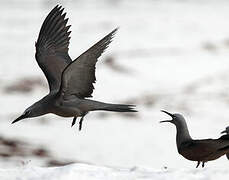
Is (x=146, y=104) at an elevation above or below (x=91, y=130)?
above

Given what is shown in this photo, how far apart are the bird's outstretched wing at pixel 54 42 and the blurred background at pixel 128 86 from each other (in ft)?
4.37

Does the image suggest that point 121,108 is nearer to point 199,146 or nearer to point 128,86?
point 199,146

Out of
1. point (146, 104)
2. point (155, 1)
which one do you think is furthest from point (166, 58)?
point (155, 1)

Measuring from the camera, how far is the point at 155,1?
53.2m

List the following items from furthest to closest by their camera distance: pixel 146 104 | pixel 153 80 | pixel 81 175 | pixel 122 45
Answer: pixel 122 45 < pixel 153 80 < pixel 146 104 < pixel 81 175

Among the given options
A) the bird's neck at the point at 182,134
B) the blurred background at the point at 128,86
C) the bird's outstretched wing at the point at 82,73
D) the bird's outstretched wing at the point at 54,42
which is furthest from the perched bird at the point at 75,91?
the blurred background at the point at 128,86

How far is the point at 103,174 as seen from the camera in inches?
270

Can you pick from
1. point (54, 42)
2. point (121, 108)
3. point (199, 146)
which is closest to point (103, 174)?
point (121, 108)

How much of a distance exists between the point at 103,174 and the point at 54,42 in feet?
6.20

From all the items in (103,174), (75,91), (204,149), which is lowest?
(103,174)

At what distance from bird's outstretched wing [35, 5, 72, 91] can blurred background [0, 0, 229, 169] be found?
4.37 feet

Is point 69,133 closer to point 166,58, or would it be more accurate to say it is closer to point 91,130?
point 91,130

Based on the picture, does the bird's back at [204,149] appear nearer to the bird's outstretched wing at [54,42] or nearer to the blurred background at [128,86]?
the bird's outstretched wing at [54,42]

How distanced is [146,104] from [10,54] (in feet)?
26.4
